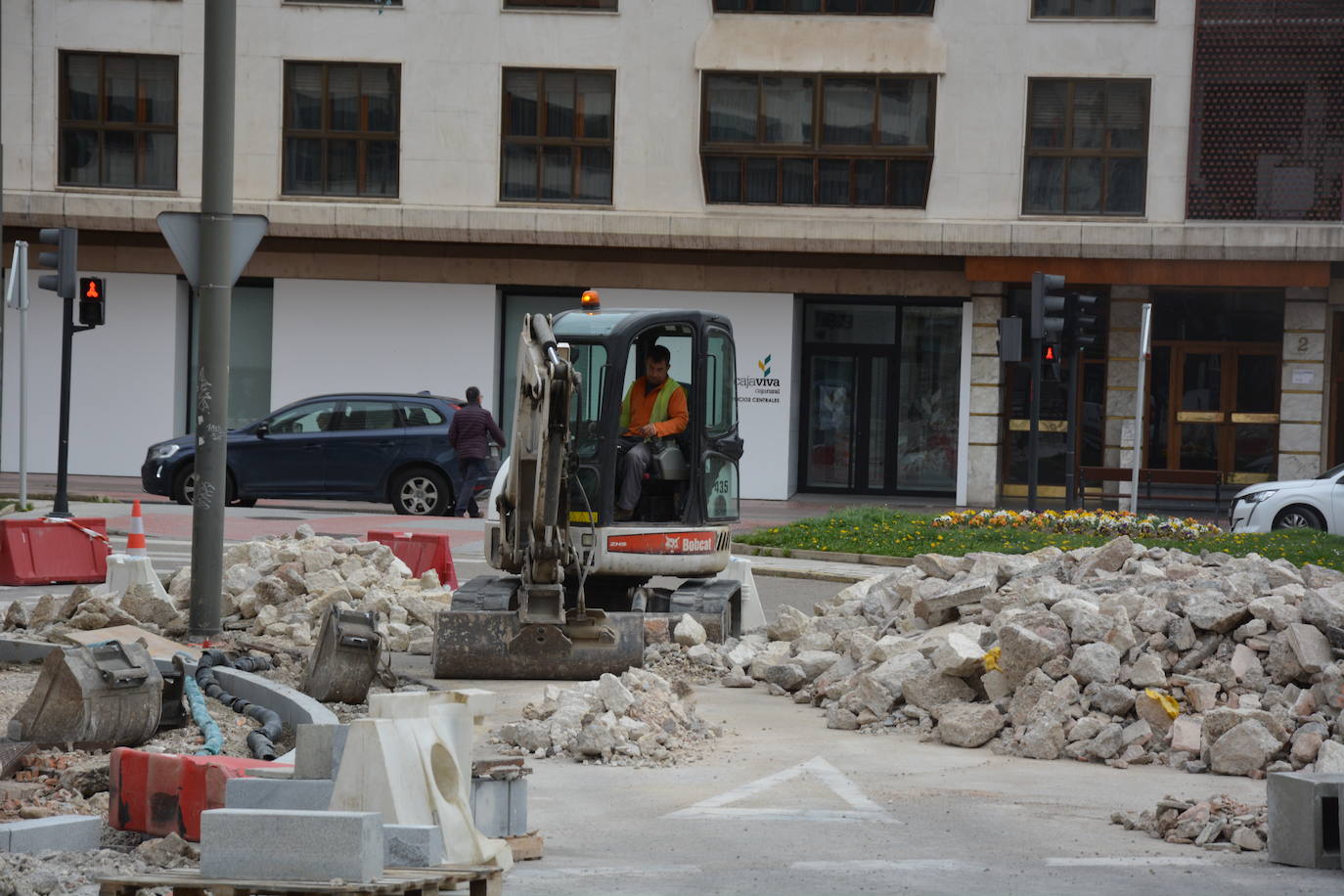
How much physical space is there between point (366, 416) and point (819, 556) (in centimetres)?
765

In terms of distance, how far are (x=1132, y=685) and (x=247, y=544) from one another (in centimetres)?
773

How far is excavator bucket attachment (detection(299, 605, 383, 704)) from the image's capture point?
9.77m

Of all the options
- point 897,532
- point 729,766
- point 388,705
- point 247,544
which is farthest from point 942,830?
point 897,532

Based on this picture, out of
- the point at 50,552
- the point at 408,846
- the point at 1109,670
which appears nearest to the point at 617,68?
the point at 50,552

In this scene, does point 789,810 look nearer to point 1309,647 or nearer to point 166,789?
point 166,789

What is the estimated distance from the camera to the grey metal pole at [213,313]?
37.6 ft

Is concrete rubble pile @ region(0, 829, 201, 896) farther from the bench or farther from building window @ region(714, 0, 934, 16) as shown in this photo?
building window @ region(714, 0, 934, 16)

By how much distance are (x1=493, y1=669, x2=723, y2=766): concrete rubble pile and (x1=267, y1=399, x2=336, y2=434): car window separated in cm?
1577

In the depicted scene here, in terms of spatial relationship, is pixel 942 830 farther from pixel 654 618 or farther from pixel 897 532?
pixel 897 532

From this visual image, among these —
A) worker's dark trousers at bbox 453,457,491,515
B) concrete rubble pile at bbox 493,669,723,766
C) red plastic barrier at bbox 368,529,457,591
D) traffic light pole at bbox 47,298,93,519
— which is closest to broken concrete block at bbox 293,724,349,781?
concrete rubble pile at bbox 493,669,723,766

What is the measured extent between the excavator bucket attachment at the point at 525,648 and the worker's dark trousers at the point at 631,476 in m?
1.05

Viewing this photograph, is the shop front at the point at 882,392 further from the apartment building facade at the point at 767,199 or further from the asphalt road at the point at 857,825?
the asphalt road at the point at 857,825

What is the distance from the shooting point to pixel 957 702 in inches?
393

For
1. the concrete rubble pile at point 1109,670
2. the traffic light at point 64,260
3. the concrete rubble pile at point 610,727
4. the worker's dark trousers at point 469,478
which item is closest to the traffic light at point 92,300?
the traffic light at point 64,260
